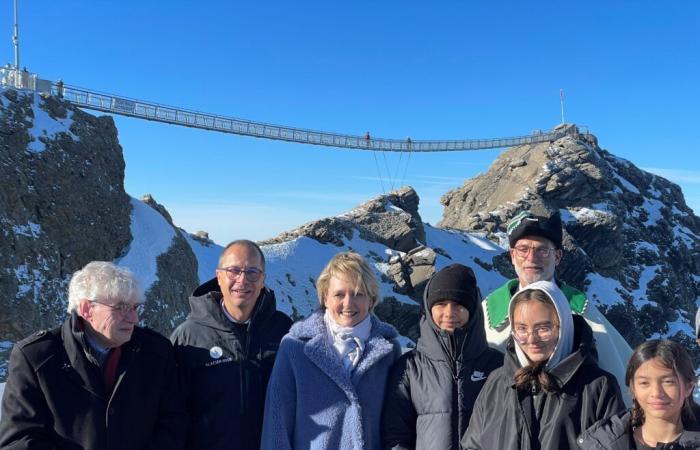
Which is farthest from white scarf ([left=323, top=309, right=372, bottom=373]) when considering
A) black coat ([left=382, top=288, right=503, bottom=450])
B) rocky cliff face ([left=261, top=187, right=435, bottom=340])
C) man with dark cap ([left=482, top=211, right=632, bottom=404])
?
rocky cliff face ([left=261, top=187, right=435, bottom=340])

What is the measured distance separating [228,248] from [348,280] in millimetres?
1013

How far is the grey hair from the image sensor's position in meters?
3.59

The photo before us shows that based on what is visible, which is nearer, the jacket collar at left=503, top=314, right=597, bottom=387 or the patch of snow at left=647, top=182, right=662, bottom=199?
the jacket collar at left=503, top=314, right=597, bottom=387

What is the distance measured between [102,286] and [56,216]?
19.1 m

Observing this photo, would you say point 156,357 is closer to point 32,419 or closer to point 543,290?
point 32,419

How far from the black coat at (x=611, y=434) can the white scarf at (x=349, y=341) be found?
4.91ft

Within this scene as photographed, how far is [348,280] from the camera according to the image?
12.6 feet

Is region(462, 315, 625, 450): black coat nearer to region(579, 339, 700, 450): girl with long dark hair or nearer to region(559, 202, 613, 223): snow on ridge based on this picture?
region(579, 339, 700, 450): girl with long dark hair

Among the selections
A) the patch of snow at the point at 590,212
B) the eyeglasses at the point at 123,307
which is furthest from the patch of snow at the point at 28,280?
the patch of snow at the point at 590,212

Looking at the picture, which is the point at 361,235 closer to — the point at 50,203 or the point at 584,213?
the point at 50,203

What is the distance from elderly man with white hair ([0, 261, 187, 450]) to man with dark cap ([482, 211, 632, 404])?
2427mm

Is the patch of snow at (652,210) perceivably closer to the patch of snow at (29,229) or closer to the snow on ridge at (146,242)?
the snow on ridge at (146,242)

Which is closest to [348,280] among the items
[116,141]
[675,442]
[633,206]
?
[675,442]

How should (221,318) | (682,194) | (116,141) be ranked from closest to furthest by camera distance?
(221,318)
(116,141)
(682,194)
